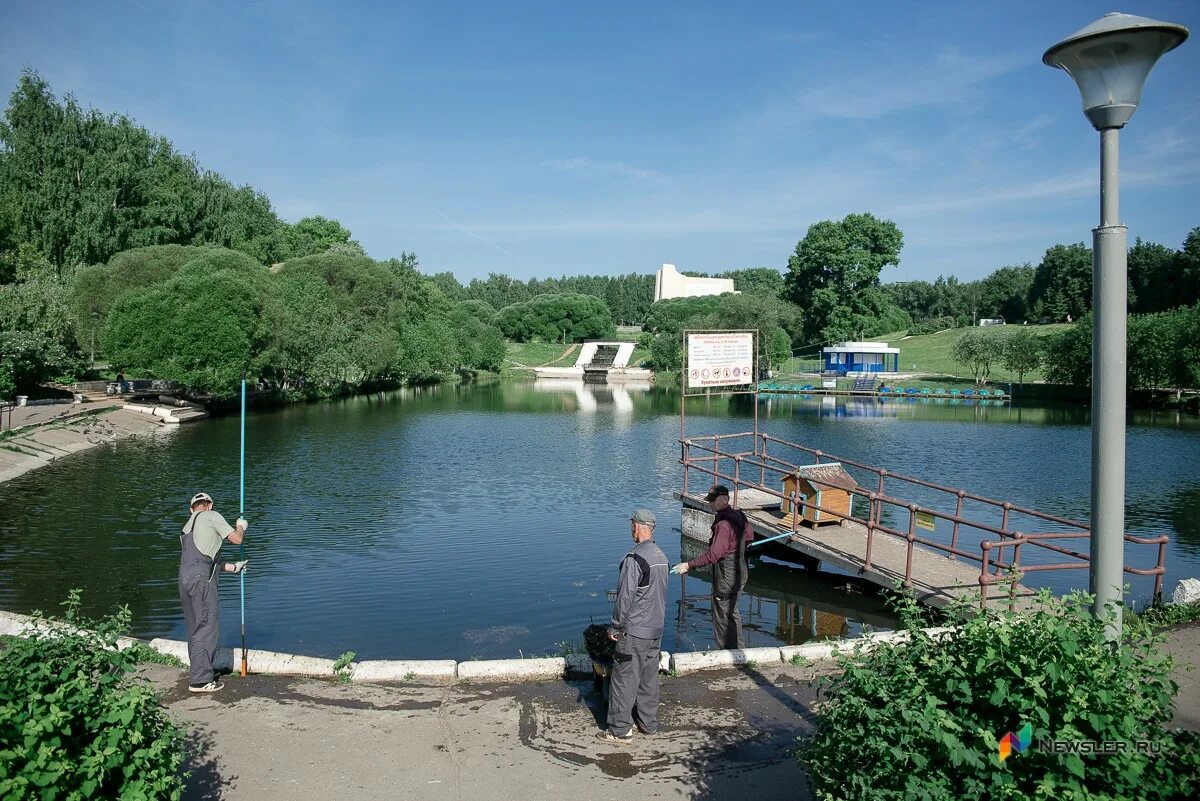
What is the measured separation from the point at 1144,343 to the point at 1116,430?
63.0m

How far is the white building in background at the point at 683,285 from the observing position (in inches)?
5413

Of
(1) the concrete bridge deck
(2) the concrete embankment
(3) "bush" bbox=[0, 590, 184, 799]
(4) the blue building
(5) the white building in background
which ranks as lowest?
(1) the concrete bridge deck

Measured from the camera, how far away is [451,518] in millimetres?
22109

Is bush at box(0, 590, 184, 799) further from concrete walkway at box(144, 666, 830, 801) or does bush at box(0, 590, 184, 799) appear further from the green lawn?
the green lawn

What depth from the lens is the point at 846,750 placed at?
14.4 ft

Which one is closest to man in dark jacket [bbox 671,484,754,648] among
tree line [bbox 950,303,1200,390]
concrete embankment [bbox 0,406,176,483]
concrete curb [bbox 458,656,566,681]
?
concrete curb [bbox 458,656,566,681]

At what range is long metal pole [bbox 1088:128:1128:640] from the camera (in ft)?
15.7

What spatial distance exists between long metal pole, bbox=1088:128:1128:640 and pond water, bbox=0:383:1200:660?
822cm

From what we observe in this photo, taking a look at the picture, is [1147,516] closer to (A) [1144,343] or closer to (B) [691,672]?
(B) [691,672]

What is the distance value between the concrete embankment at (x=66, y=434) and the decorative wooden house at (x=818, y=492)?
23.5 metres

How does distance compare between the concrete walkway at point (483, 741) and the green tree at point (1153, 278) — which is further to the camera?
the green tree at point (1153, 278)

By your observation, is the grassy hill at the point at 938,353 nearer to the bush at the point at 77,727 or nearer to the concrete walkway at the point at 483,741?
the concrete walkway at the point at 483,741

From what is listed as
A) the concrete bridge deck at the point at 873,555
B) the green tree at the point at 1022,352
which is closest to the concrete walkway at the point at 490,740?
the concrete bridge deck at the point at 873,555

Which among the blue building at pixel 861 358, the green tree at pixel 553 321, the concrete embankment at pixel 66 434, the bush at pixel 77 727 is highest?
the green tree at pixel 553 321
